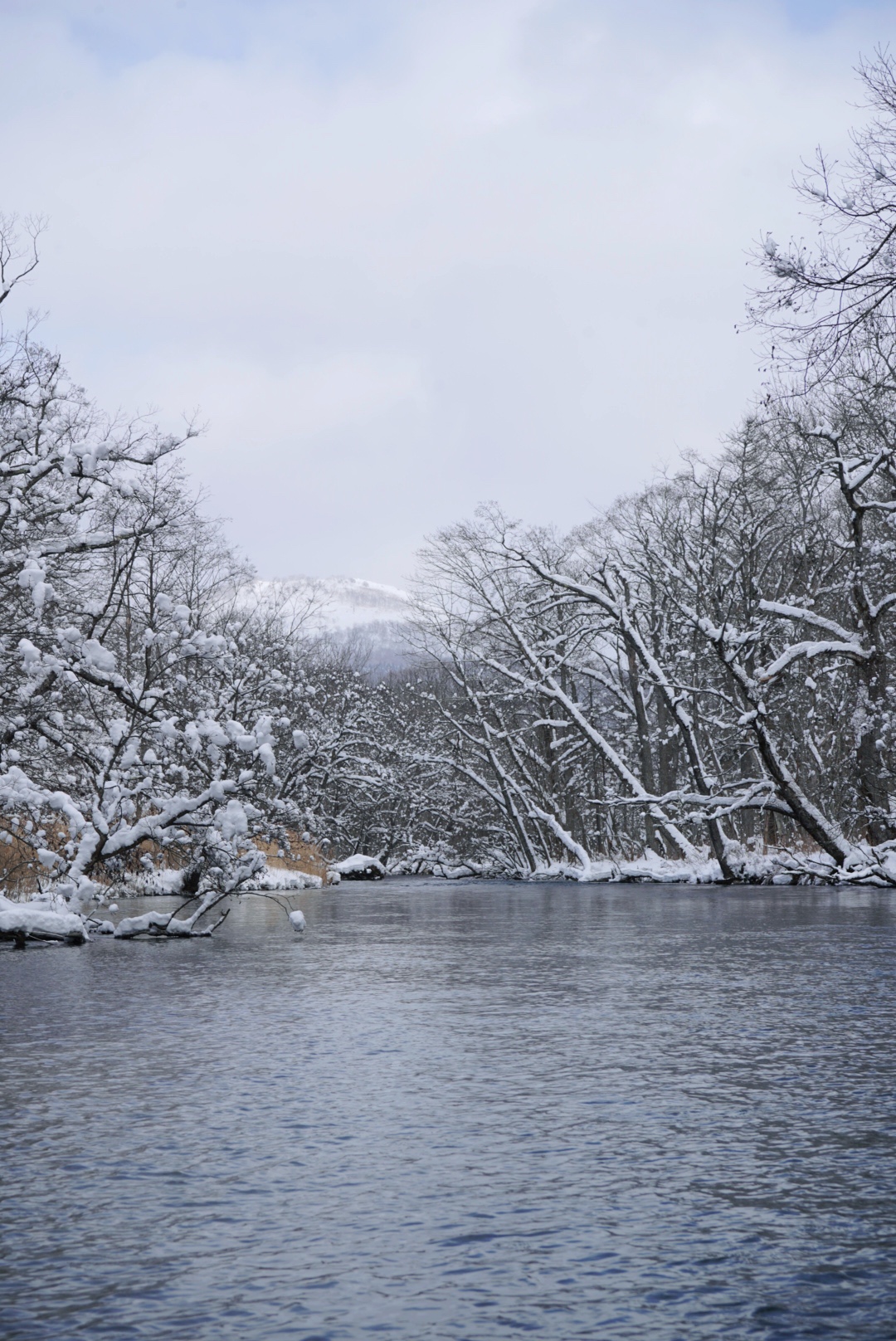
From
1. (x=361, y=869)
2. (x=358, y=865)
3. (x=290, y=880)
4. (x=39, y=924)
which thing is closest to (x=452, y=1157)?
(x=39, y=924)

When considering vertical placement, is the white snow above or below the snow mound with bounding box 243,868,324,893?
above

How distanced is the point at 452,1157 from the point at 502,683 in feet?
132

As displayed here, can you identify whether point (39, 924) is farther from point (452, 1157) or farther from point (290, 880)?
point (290, 880)

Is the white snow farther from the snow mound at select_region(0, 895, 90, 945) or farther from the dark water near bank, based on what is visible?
the dark water near bank

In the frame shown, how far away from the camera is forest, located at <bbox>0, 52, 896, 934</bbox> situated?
59.0ft

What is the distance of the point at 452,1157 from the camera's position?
554 cm

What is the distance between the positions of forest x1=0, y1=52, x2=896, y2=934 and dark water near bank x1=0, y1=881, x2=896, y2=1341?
18.9 feet

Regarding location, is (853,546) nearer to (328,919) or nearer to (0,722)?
(328,919)

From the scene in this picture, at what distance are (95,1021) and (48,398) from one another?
1211cm

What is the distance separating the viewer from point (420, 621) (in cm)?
4166

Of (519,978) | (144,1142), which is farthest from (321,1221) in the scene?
(519,978)

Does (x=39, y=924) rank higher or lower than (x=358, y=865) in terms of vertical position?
lower

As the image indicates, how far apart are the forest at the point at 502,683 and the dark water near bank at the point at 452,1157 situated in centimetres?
575

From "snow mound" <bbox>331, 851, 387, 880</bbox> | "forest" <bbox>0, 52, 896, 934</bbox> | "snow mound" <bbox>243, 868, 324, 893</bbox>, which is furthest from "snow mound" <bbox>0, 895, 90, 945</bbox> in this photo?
"snow mound" <bbox>331, 851, 387, 880</bbox>
